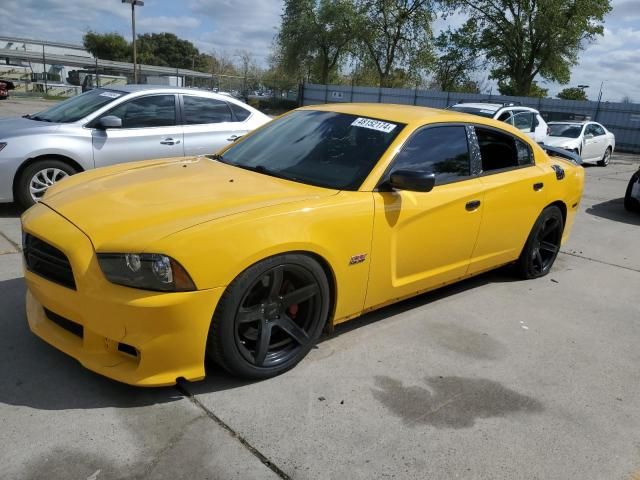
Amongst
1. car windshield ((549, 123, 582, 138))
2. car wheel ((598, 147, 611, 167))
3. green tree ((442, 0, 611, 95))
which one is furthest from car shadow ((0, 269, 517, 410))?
green tree ((442, 0, 611, 95))

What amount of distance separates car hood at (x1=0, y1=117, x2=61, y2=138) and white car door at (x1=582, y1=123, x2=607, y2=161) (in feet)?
44.3

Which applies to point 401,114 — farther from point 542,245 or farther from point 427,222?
point 542,245

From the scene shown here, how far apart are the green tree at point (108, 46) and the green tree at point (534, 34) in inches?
2166

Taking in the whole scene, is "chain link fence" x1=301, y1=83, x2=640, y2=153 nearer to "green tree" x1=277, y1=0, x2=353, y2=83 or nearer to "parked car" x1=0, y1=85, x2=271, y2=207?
"green tree" x1=277, y1=0, x2=353, y2=83

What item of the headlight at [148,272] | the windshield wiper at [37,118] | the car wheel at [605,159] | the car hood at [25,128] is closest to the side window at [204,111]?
the car hood at [25,128]

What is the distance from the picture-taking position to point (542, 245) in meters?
5.26

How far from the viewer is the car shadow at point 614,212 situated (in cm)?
875

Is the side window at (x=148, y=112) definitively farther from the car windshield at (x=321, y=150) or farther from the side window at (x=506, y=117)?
the side window at (x=506, y=117)

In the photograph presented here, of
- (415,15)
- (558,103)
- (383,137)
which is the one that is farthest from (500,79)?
(383,137)

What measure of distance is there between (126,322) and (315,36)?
41.6 meters

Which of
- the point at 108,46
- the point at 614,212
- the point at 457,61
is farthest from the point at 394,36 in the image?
the point at 108,46

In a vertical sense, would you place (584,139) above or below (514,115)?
below

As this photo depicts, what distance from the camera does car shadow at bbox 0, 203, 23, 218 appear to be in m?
6.33

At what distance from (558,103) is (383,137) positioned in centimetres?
2652
